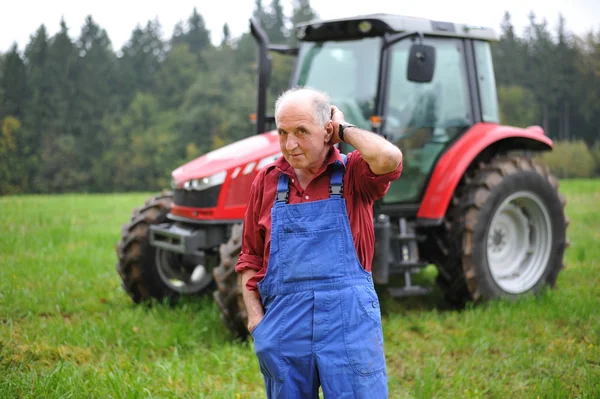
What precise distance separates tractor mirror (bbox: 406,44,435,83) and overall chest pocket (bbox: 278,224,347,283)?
2669 millimetres

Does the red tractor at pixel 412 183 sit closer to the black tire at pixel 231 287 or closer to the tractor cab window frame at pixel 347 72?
the tractor cab window frame at pixel 347 72

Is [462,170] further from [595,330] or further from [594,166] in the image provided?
[594,166]

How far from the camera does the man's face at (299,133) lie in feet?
8.03

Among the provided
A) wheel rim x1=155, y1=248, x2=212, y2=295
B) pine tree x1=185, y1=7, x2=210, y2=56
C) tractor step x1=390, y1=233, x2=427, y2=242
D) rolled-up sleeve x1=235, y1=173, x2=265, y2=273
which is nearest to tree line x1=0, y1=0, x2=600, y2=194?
pine tree x1=185, y1=7, x2=210, y2=56

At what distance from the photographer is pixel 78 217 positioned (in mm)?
11555

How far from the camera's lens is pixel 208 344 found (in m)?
4.77

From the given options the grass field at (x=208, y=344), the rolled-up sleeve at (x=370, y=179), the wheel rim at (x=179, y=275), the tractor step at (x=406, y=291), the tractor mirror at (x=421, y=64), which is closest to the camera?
the rolled-up sleeve at (x=370, y=179)

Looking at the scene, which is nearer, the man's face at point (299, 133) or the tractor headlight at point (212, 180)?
the man's face at point (299, 133)

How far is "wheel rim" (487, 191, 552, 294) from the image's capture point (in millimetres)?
5961

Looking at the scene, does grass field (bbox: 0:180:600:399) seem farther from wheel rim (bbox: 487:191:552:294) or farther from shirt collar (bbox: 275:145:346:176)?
shirt collar (bbox: 275:145:346:176)

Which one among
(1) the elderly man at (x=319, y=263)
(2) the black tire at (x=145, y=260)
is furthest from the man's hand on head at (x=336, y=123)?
(2) the black tire at (x=145, y=260)

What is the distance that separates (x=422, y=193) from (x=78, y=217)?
298 inches

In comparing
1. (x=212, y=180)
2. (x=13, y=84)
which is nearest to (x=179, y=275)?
(x=212, y=180)

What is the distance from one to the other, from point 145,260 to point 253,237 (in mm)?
3057
